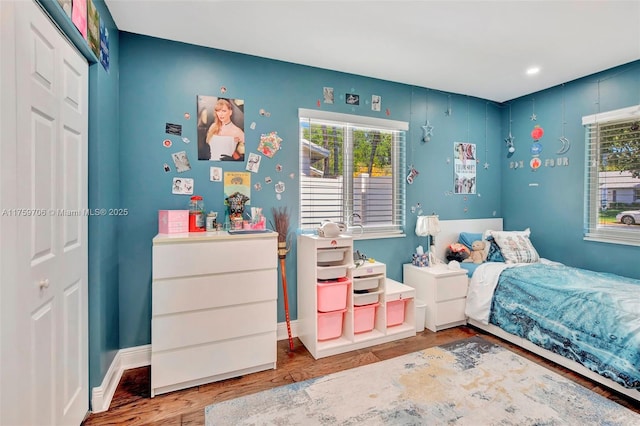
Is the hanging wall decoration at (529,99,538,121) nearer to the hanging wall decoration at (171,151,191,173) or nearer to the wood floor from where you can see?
the wood floor

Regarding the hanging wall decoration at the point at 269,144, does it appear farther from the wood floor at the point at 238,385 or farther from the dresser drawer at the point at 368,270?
the wood floor at the point at 238,385

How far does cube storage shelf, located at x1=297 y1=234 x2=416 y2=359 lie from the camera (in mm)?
2590

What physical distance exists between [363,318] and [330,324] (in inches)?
13.1

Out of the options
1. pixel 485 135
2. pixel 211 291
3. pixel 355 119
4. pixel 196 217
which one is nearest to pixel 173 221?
pixel 196 217

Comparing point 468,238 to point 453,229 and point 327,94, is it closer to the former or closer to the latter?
point 453,229

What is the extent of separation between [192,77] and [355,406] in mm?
2771

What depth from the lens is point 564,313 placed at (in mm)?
2387

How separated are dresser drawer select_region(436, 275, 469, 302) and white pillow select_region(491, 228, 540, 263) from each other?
586 mm

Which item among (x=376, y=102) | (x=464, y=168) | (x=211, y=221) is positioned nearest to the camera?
(x=211, y=221)

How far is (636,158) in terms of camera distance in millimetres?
2891

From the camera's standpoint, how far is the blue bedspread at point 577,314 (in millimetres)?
2021

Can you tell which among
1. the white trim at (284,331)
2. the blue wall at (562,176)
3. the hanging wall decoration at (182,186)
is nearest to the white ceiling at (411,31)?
the blue wall at (562,176)

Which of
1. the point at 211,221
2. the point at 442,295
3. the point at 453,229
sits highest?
the point at 211,221

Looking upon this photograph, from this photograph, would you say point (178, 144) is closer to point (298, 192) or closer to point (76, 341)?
point (298, 192)
